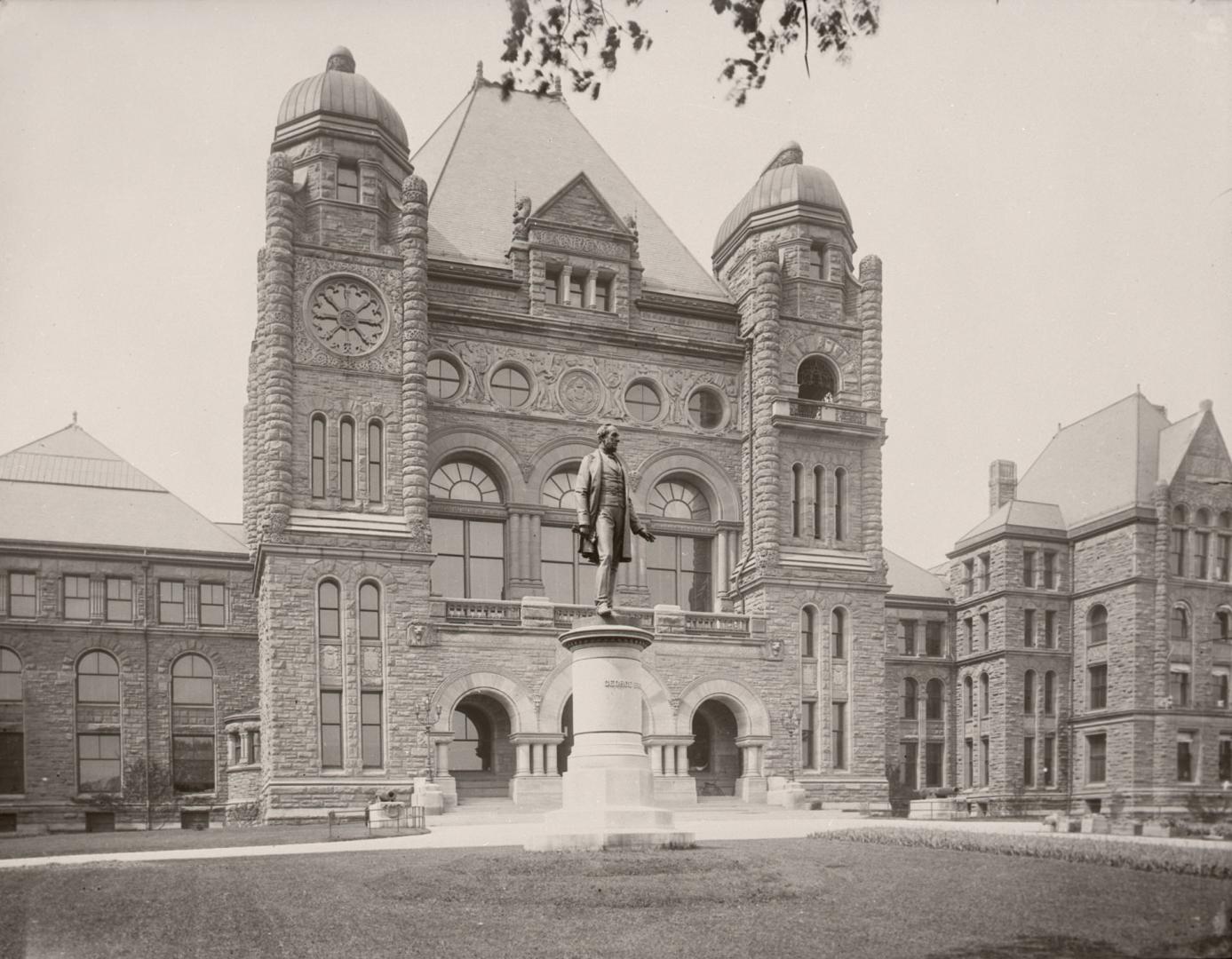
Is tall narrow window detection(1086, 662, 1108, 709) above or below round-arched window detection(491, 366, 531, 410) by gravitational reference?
below

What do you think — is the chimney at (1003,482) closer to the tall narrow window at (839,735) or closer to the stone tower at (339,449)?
the tall narrow window at (839,735)

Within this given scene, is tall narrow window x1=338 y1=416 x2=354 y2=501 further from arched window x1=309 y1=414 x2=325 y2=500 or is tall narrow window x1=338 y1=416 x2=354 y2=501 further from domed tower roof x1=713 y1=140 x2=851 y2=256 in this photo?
domed tower roof x1=713 y1=140 x2=851 y2=256

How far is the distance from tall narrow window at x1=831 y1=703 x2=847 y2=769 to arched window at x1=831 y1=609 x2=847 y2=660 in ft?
5.19

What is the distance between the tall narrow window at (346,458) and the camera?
36.9 meters

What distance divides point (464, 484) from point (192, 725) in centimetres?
1458

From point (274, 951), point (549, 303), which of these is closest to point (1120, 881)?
point (274, 951)

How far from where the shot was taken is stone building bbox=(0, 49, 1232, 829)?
119ft

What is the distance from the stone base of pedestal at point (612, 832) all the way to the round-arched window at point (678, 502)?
79.1 ft

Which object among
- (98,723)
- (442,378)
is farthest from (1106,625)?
(98,723)

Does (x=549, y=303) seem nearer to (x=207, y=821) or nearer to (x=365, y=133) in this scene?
(x=365, y=133)

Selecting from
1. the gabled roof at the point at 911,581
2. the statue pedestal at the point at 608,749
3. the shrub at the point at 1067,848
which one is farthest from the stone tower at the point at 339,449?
A: the gabled roof at the point at 911,581

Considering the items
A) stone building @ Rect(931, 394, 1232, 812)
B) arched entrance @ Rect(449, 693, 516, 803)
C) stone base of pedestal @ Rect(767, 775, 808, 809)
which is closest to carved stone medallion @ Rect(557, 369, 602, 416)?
arched entrance @ Rect(449, 693, 516, 803)

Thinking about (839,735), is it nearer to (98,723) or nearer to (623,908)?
(98,723)

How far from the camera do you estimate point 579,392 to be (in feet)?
137
